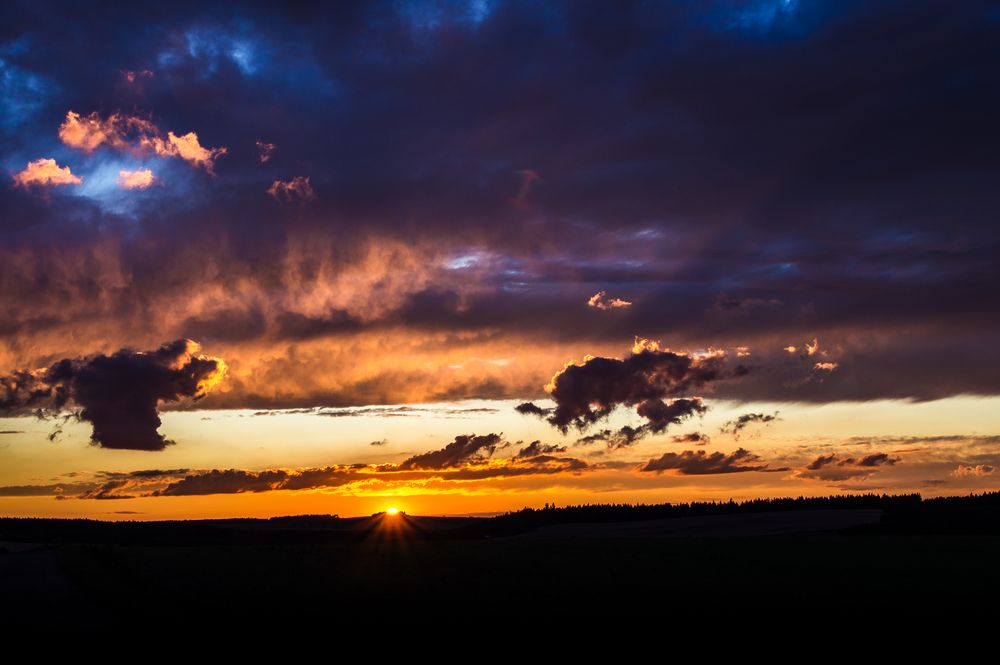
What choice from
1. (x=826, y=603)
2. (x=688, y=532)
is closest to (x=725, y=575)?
(x=826, y=603)

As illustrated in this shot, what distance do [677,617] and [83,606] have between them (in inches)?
988

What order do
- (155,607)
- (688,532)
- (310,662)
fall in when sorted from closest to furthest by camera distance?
(310,662)
(155,607)
(688,532)

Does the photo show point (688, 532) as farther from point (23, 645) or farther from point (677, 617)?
point (23, 645)

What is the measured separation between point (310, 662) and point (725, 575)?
34.9m

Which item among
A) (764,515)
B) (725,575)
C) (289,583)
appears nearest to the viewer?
(289,583)

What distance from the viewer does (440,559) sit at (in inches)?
2867

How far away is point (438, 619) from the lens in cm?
3691

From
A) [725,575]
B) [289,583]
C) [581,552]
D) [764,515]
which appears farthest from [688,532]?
[289,583]

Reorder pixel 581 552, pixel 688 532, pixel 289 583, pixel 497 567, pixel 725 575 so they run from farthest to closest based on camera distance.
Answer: pixel 688 532 < pixel 581 552 < pixel 497 567 < pixel 725 575 < pixel 289 583

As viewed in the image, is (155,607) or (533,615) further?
(155,607)

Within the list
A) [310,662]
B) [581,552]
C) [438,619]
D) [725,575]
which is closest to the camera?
[310,662]

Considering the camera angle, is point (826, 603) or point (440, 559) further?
point (440, 559)

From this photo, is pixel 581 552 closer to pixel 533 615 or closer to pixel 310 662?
pixel 533 615

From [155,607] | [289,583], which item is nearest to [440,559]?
[289,583]
